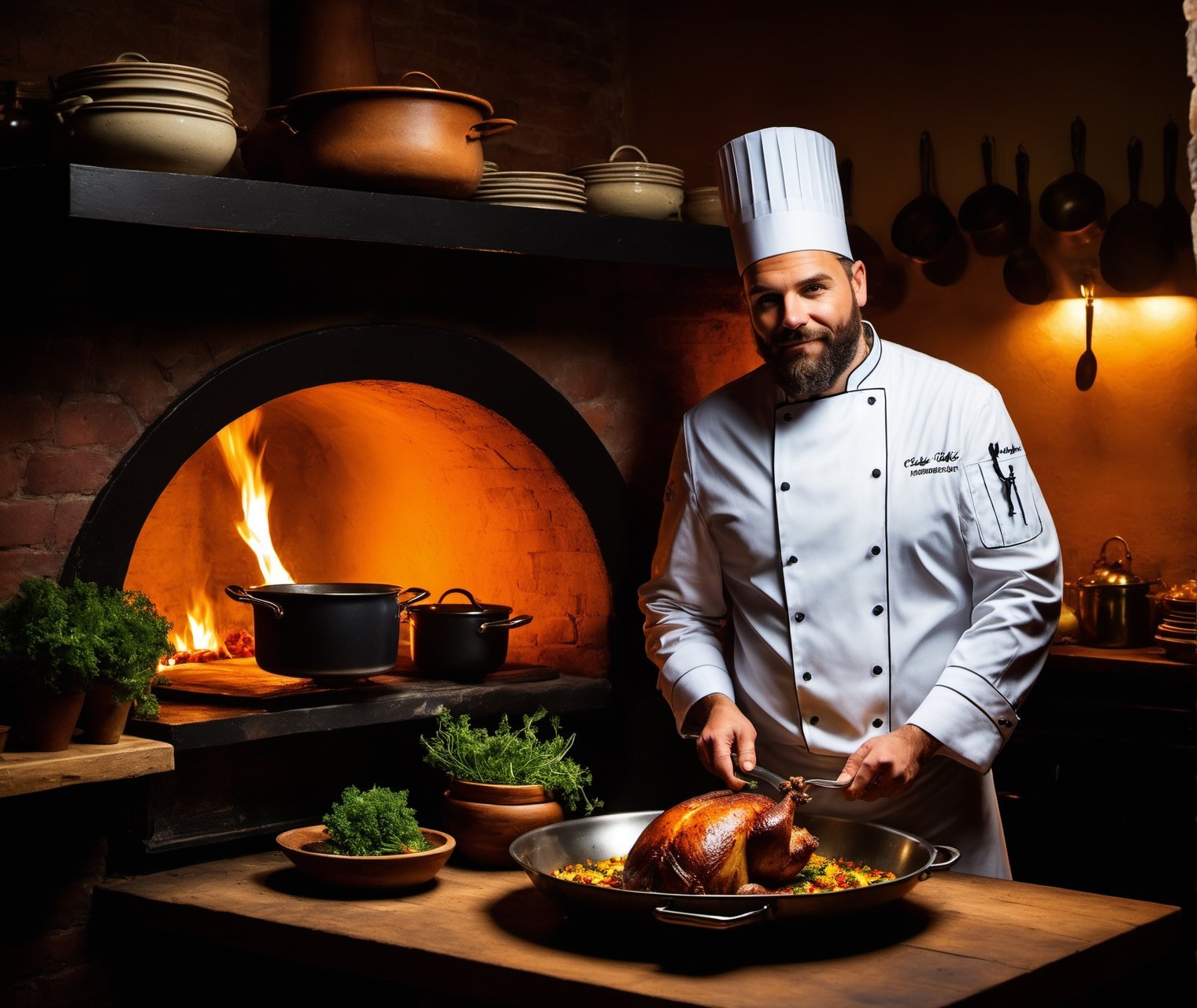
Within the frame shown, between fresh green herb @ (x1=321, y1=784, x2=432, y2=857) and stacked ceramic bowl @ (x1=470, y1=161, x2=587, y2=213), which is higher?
stacked ceramic bowl @ (x1=470, y1=161, x2=587, y2=213)

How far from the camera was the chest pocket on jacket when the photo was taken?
3.00m

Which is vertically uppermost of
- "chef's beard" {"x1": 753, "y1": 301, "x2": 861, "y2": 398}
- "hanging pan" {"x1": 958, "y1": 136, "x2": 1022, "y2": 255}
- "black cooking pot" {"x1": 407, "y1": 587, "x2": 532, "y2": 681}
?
"hanging pan" {"x1": 958, "y1": 136, "x2": 1022, "y2": 255}

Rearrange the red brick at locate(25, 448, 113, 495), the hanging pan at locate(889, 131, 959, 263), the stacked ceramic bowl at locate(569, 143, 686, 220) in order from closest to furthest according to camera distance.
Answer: the red brick at locate(25, 448, 113, 495)
the stacked ceramic bowl at locate(569, 143, 686, 220)
the hanging pan at locate(889, 131, 959, 263)

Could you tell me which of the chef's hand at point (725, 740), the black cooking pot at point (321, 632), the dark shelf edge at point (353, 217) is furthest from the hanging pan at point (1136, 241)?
the black cooking pot at point (321, 632)

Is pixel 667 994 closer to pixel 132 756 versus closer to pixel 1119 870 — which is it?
pixel 132 756

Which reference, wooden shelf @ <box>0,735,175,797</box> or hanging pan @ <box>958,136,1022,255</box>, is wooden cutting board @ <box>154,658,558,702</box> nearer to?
wooden shelf @ <box>0,735,175,797</box>

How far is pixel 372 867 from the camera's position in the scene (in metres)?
2.68

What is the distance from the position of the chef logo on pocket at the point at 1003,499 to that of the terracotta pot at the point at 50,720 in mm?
1793

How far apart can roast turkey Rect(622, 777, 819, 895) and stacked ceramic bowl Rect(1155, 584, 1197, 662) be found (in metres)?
2.29

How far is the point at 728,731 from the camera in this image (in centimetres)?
287

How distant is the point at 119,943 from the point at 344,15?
221cm

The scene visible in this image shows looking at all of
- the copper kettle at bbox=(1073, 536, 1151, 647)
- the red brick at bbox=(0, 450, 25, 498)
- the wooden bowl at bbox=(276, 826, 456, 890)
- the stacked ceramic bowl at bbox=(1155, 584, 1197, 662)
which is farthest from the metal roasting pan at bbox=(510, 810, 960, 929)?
the copper kettle at bbox=(1073, 536, 1151, 647)

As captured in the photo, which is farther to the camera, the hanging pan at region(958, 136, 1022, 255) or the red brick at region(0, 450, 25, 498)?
the hanging pan at region(958, 136, 1022, 255)

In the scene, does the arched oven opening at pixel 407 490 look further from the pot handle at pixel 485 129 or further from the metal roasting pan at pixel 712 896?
the metal roasting pan at pixel 712 896
